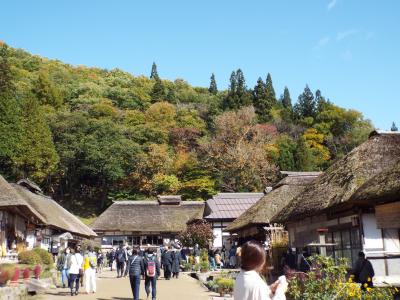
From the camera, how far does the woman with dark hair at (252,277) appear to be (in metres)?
4.01

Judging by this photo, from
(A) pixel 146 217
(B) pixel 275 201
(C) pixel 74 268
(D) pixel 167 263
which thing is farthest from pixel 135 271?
(A) pixel 146 217

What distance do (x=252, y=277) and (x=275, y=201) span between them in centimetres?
2214

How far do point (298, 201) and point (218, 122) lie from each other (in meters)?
36.7

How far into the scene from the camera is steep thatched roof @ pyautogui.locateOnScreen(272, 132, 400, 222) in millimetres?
15219

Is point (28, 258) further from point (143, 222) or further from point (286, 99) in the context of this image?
point (286, 99)

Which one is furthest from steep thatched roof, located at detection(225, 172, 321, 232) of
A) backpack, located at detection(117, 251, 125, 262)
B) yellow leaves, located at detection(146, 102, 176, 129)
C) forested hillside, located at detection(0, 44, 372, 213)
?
yellow leaves, located at detection(146, 102, 176, 129)

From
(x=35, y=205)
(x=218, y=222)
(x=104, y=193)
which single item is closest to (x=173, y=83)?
(x=104, y=193)

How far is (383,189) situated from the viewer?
11.6m

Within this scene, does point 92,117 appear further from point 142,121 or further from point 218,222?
point 218,222

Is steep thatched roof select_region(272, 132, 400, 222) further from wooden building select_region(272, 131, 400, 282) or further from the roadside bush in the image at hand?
the roadside bush

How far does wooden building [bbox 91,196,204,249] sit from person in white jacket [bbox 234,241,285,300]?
3918cm

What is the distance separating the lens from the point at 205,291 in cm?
1756

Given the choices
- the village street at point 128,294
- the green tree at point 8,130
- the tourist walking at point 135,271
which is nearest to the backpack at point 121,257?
the village street at point 128,294

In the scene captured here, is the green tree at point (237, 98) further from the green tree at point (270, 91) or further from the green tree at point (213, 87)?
the green tree at point (213, 87)
